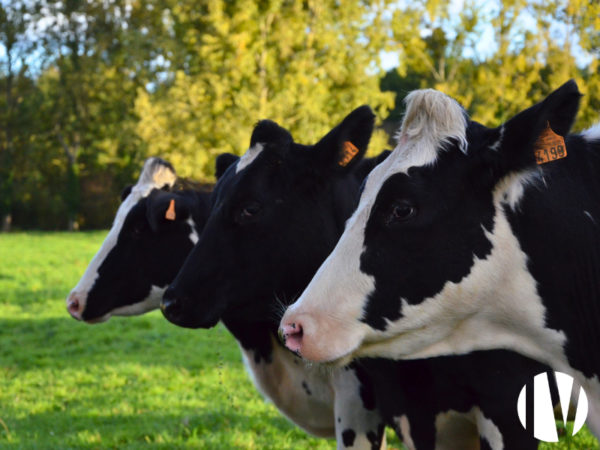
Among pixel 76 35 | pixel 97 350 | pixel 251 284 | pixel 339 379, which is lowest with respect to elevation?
pixel 97 350

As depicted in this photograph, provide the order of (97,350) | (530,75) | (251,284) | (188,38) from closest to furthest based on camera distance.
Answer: (251,284), (97,350), (530,75), (188,38)

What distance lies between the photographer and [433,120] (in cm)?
256

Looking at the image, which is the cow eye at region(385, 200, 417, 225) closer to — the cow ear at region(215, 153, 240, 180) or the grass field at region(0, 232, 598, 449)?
the cow ear at region(215, 153, 240, 180)

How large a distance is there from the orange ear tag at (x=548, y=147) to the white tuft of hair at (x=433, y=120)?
0.77 feet

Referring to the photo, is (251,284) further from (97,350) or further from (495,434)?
(97,350)

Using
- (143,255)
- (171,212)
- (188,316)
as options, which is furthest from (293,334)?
(143,255)

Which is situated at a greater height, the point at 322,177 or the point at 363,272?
the point at 322,177

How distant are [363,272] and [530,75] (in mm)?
14499

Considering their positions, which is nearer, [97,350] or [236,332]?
[236,332]

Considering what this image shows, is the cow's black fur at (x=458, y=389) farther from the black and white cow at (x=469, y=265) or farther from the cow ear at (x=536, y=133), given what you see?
the cow ear at (x=536, y=133)

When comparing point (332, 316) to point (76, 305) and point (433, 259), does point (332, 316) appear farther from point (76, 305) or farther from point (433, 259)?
point (76, 305)

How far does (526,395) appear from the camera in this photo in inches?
107

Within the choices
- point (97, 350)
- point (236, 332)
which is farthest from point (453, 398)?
point (97, 350)

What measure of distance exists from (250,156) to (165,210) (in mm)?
1070
